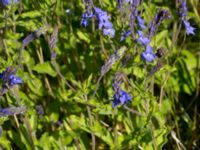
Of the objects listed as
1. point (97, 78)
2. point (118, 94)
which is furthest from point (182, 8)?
point (97, 78)

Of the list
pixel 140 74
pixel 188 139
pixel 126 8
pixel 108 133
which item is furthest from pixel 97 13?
pixel 188 139

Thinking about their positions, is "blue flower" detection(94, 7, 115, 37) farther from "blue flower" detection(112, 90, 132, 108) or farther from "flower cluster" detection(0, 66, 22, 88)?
"flower cluster" detection(0, 66, 22, 88)

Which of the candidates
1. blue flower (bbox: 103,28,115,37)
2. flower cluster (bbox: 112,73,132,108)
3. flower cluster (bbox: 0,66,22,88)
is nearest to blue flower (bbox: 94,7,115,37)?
blue flower (bbox: 103,28,115,37)

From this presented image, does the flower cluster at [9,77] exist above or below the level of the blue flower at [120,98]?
above

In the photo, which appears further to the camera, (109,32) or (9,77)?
(109,32)

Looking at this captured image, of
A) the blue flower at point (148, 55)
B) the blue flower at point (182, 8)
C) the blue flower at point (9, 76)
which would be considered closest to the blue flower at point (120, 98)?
the blue flower at point (148, 55)

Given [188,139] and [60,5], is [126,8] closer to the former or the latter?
[60,5]

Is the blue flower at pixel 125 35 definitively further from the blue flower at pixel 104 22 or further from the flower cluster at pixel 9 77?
the flower cluster at pixel 9 77

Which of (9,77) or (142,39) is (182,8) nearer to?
(142,39)
